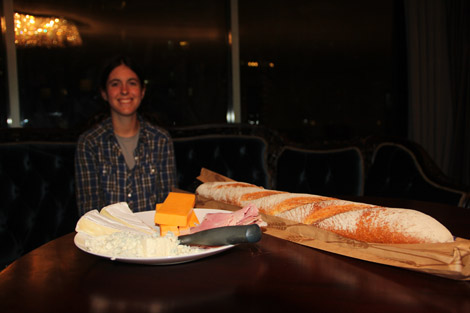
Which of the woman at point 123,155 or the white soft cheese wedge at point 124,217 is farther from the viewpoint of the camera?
the woman at point 123,155

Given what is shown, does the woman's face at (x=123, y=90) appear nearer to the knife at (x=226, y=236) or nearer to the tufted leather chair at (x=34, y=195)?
the tufted leather chair at (x=34, y=195)

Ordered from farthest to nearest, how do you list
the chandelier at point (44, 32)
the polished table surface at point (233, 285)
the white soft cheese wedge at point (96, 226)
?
the chandelier at point (44, 32) → the white soft cheese wedge at point (96, 226) → the polished table surface at point (233, 285)

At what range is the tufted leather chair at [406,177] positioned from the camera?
5.92 ft

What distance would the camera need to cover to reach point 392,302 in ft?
1.77

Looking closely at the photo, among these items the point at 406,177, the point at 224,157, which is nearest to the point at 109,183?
the point at 224,157

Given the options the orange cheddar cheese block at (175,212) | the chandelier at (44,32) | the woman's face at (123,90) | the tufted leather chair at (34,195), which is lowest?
the tufted leather chair at (34,195)

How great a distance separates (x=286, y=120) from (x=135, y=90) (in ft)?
6.65

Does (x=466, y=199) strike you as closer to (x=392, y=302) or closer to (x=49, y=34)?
(x=392, y=302)

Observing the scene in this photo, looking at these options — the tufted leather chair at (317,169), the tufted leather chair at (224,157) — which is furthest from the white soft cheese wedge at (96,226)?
the tufted leather chair at (317,169)

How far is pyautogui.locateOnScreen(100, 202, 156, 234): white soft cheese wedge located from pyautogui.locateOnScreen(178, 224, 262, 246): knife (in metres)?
0.17

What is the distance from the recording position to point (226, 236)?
0.64 m

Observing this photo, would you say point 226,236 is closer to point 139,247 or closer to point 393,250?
point 139,247

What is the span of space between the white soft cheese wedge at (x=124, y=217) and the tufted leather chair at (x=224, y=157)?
4.70ft

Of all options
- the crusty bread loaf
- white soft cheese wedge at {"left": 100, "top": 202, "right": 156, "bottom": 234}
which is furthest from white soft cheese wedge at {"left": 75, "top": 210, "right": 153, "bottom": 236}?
the crusty bread loaf
